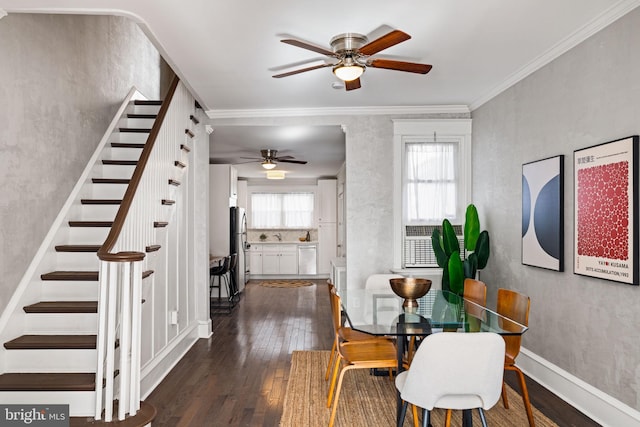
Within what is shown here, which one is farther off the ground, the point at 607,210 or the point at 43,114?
the point at 43,114

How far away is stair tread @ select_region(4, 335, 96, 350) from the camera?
2.79 meters

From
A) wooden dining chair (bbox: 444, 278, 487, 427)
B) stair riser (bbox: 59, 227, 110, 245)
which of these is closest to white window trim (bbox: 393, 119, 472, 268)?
wooden dining chair (bbox: 444, 278, 487, 427)

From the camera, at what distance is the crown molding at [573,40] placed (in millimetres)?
2699

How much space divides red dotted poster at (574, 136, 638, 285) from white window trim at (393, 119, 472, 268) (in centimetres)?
200

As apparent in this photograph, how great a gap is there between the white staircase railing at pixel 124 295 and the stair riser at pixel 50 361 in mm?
185

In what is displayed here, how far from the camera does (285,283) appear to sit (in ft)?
32.6

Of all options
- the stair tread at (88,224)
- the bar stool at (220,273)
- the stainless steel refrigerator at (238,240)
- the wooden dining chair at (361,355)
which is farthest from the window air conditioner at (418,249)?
the stainless steel refrigerator at (238,240)

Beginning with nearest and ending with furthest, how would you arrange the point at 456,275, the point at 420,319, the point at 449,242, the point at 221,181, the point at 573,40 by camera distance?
the point at 420,319 < the point at 573,40 < the point at 456,275 < the point at 449,242 < the point at 221,181

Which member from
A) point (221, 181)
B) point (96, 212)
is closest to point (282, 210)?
point (221, 181)

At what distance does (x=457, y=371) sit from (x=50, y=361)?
2.51 m

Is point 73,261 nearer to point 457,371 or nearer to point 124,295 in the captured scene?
point 124,295

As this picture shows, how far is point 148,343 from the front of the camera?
349 centimetres

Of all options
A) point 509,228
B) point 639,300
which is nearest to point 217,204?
point 509,228

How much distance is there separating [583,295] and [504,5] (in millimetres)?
2038
